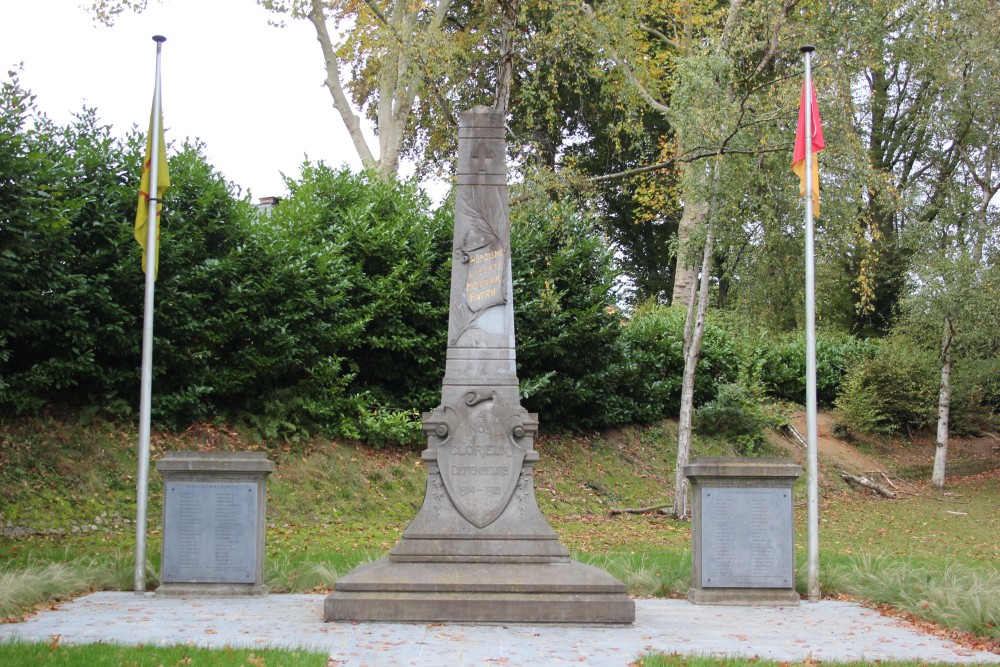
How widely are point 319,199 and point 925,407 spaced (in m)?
18.3

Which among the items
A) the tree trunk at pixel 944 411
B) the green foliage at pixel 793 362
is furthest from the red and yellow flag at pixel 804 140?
the tree trunk at pixel 944 411

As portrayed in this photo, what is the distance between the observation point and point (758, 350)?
89.5 feet

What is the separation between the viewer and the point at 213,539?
32.0 ft

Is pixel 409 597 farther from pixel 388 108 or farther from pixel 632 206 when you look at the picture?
pixel 632 206

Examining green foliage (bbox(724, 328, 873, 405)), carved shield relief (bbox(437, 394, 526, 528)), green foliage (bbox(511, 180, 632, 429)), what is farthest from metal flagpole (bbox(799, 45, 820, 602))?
green foliage (bbox(724, 328, 873, 405))

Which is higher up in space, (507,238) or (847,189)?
(847,189)

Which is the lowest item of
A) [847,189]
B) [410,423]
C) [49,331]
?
[410,423]

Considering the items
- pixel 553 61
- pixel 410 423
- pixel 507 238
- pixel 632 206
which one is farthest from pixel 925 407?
pixel 507 238

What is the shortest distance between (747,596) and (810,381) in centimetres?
238

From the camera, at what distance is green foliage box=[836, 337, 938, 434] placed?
27.8m

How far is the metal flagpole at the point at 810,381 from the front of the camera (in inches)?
401

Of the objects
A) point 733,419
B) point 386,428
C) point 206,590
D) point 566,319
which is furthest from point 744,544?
point 733,419

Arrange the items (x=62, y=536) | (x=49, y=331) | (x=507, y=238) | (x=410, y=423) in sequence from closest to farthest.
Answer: (x=507, y=238)
(x=62, y=536)
(x=49, y=331)
(x=410, y=423)

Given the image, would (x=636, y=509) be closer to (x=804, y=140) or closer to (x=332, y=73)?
(x=804, y=140)
